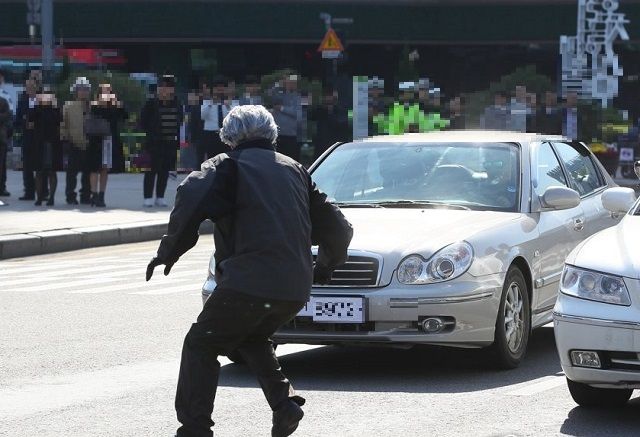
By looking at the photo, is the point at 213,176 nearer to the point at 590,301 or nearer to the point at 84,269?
the point at 590,301

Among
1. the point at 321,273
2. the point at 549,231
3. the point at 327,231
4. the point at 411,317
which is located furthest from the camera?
the point at 549,231

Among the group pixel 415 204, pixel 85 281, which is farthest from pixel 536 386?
pixel 85 281

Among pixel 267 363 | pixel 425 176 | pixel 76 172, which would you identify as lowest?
pixel 76 172

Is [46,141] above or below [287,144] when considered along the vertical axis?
above

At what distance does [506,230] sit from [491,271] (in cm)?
46

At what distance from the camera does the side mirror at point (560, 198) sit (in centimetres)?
985

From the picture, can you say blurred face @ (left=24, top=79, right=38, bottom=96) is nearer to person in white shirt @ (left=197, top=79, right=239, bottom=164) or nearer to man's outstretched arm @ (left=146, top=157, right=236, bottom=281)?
person in white shirt @ (left=197, top=79, right=239, bottom=164)

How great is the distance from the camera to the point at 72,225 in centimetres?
1891

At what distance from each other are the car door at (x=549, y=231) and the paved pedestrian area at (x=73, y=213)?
852cm

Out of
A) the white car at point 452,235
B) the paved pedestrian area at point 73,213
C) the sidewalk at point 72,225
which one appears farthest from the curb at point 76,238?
the white car at point 452,235

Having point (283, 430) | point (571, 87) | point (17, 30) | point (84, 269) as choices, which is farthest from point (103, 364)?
point (17, 30)

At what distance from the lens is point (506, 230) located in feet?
31.3

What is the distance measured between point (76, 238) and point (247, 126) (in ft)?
38.2

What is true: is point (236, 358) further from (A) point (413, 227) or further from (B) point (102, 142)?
(B) point (102, 142)
